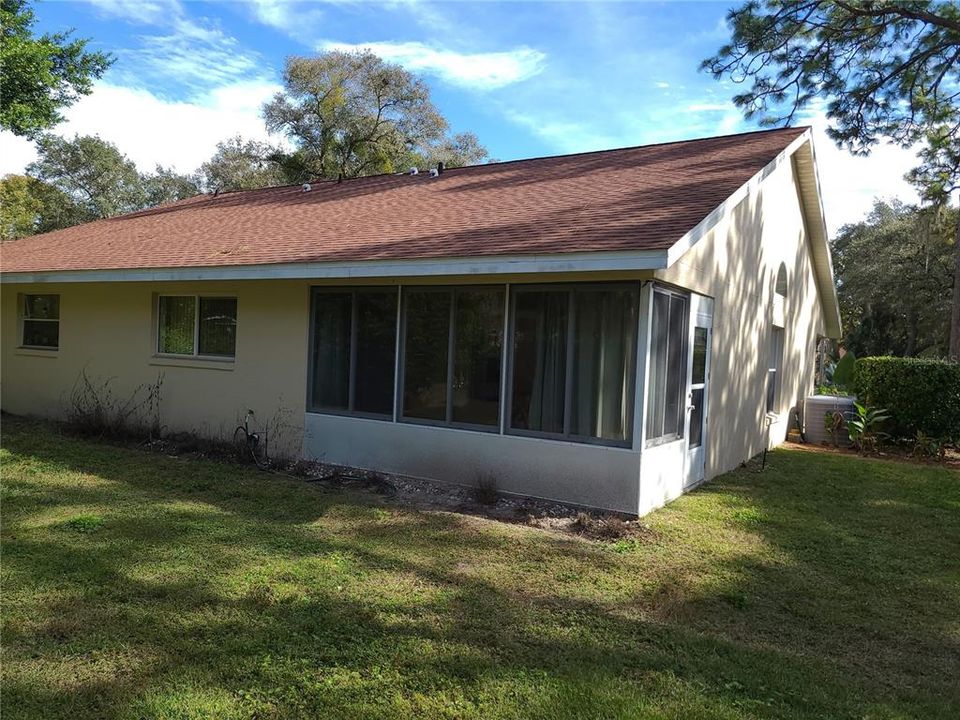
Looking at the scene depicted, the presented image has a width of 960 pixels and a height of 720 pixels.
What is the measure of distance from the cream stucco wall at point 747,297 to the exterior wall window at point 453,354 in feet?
6.74

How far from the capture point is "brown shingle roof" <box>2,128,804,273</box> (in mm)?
7203

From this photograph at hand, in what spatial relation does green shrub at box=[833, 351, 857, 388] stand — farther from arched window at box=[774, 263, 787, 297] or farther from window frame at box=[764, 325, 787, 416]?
arched window at box=[774, 263, 787, 297]

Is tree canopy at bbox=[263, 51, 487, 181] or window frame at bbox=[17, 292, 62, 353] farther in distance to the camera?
tree canopy at bbox=[263, 51, 487, 181]

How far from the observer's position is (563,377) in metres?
7.39

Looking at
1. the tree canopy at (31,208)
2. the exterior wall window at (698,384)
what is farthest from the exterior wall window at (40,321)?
the tree canopy at (31,208)

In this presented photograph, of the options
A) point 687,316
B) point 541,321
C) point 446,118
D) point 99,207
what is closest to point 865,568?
point 687,316

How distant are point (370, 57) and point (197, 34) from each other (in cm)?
2163

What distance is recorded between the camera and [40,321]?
12633mm

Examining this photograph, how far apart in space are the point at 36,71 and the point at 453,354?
490 inches

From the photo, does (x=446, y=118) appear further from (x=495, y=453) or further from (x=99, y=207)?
(x=495, y=453)

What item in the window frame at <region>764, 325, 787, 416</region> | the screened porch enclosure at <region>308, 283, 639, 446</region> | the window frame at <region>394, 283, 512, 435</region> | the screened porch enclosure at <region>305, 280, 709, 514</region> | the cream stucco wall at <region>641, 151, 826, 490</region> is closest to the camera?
the screened porch enclosure at <region>305, 280, 709, 514</region>

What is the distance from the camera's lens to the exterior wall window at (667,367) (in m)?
7.16

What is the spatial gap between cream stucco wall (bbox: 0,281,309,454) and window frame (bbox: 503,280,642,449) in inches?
122

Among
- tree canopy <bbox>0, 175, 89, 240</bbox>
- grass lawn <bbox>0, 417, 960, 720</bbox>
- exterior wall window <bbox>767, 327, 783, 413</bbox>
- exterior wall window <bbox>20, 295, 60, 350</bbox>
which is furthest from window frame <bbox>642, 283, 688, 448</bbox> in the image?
tree canopy <bbox>0, 175, 89, 240</bbox>
